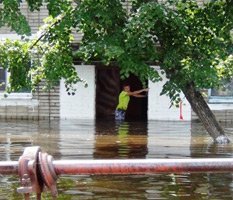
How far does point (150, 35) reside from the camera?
995 centimetres

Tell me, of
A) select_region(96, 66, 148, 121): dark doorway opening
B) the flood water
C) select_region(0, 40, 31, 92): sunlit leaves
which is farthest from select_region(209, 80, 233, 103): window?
select_region(0, 40, 31, 92): sunlit leaves

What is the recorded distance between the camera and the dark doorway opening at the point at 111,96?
793 inches

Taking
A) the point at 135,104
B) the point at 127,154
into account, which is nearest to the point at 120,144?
the point at 127,154

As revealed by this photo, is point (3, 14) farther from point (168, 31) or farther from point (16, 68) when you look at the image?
point (168, 31)

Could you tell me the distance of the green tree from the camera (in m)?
9.46

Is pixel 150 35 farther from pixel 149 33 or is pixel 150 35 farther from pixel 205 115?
pixel 205 115

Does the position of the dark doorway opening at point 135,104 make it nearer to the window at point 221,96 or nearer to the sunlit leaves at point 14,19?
the window at point 221,96

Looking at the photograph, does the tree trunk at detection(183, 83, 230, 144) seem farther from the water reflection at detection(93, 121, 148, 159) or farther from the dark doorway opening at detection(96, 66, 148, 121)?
the dark doorway opening at detection(96, 66, 148, 121)

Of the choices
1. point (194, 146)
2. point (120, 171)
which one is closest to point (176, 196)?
point (120, 171)

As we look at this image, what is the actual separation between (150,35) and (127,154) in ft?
7.08

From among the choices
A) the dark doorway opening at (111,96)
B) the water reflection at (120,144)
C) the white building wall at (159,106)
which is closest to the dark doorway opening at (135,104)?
the dark doorway opening at (111,96)

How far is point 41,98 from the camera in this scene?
18.9 metres

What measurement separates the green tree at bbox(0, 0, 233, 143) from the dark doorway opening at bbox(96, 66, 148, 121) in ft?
29.8

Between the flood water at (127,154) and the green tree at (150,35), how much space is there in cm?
110
